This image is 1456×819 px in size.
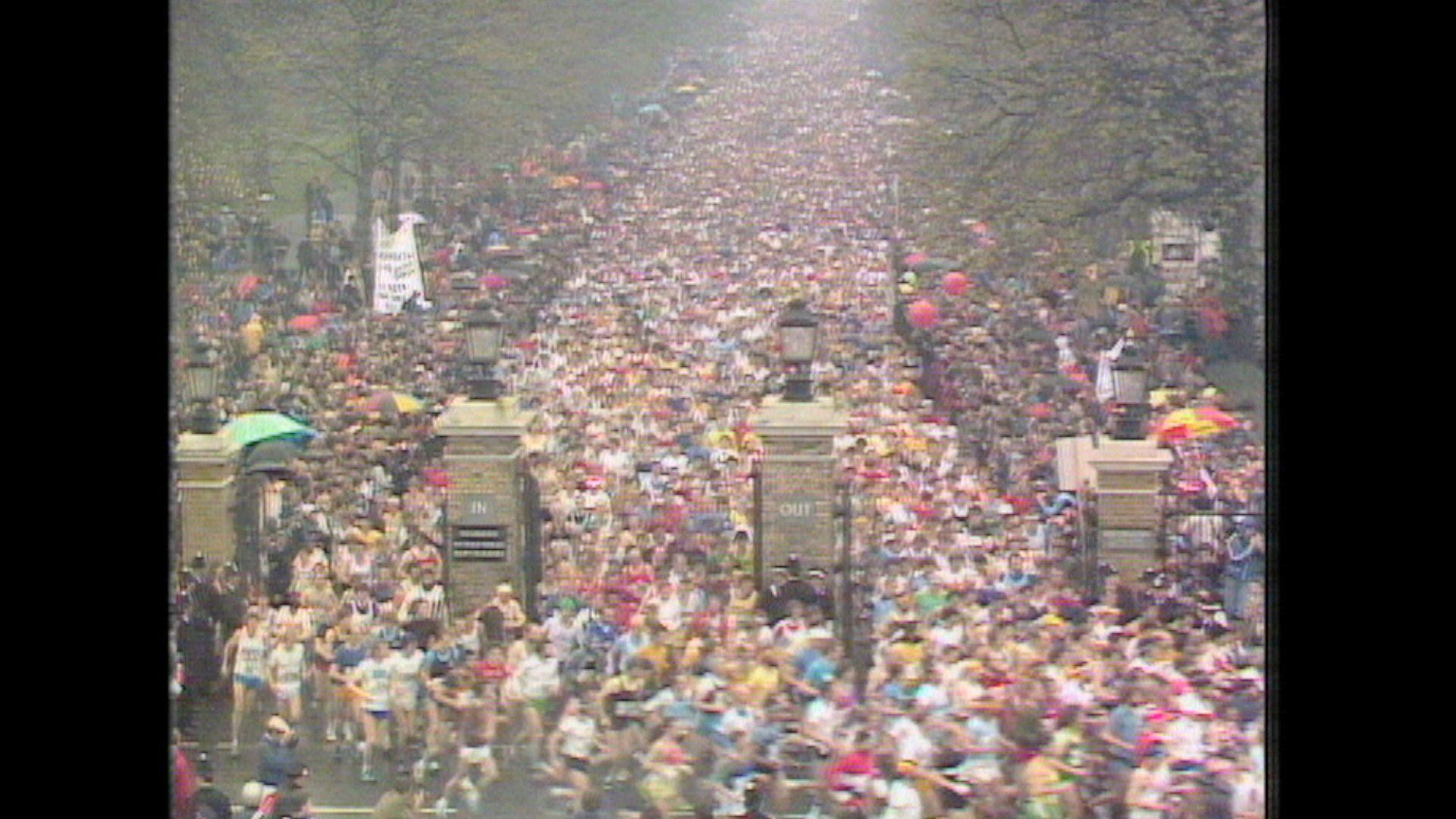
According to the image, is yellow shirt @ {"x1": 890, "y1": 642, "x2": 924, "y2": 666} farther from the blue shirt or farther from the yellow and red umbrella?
the yellow and red umbrella

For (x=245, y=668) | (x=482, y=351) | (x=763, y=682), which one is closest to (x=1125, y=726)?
(x=763, y=682)

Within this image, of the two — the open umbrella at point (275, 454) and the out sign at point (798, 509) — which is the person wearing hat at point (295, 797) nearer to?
the open umbrella at point (275, 454)

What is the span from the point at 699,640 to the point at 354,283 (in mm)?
934

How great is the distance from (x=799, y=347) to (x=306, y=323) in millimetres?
940

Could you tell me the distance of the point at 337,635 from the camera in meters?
3.27

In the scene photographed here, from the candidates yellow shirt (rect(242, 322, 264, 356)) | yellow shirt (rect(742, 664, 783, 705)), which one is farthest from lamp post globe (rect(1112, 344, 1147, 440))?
yellow shirt (rect(242, 322, 264, 356))

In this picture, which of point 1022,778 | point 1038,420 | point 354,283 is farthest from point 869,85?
point 1022,778

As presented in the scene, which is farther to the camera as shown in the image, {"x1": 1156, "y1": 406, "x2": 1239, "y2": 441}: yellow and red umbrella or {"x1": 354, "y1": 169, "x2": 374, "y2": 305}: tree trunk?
{"x1": 354, "y1": 169, "x2": 374, "y2": 305}: tree trunk

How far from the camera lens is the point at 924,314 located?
3412 mm

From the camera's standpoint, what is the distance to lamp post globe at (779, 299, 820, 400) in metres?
3.36

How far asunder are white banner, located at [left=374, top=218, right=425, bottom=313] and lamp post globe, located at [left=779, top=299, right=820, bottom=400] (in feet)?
2.30

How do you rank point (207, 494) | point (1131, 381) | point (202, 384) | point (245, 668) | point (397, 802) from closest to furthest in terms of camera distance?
point (207, 494)
point (202, 384)
point (245, 668)
point (397, 802)
point (1131, 381)

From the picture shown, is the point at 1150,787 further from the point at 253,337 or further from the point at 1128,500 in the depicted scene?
the point at 253,337
